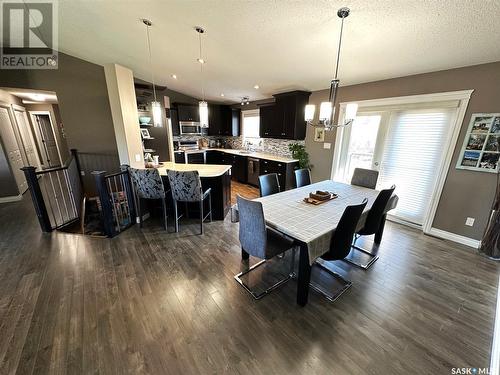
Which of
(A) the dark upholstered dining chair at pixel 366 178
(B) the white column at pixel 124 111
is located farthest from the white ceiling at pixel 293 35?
(A) the dark upholstered dining chair at pixel 366 178

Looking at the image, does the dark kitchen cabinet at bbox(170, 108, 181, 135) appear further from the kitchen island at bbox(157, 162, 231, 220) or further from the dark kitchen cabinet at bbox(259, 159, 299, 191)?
the dark kitchen cabinet at bbox(259, 159, 299, 191)

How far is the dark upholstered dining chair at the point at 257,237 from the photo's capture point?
166cm

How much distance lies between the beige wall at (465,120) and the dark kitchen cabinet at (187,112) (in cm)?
483

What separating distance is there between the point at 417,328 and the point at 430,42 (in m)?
2.81

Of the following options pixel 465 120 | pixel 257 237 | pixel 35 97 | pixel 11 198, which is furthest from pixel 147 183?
pixel 35 97

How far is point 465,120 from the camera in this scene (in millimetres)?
2580

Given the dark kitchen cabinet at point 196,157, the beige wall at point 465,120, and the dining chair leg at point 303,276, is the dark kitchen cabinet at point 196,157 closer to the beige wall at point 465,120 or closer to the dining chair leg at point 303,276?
the beige wall at point 465,120

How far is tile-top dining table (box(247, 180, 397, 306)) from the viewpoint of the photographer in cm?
159

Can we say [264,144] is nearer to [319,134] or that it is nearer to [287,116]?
[287,116]

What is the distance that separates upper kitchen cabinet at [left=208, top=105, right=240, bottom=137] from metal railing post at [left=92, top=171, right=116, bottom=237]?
447 cm

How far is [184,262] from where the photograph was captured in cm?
237

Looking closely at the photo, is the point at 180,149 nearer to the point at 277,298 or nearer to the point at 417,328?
the point at 277,298

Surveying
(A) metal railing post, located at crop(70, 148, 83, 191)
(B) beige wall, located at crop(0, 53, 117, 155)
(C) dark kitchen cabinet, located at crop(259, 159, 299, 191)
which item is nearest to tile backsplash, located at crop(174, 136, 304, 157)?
(C) dark kitchen cabinet, located at crop(259, 159, 299, 191)

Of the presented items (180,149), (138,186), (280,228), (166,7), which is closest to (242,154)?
(180,149)
